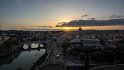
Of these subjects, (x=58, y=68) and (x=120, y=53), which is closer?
(x=58, y=68)

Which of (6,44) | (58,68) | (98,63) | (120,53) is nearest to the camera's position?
(58,68)

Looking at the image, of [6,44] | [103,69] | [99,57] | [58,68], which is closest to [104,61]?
[99,57]

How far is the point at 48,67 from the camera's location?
16328 mm

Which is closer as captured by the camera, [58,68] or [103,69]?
[103,69]

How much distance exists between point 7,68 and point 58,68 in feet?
28.0

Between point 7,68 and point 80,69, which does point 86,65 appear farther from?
point 7,68

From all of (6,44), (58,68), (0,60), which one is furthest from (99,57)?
(6,44)

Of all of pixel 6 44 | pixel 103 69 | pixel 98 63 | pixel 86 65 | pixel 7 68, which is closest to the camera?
pixel 103 69

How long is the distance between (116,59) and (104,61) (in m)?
1.20

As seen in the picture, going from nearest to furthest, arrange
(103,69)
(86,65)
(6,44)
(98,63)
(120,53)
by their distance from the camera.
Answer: (103,69) < (86,65) < (98,63) < (120,53) < (6,44)

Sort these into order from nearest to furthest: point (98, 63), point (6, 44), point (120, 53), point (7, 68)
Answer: point (98, 63) < point (120, 53) < point (7, 68) < point (6, 44)

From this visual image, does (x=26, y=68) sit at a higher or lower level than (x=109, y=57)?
lower

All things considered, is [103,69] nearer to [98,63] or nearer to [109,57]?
[98,63]

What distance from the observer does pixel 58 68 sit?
15836 millimetres
